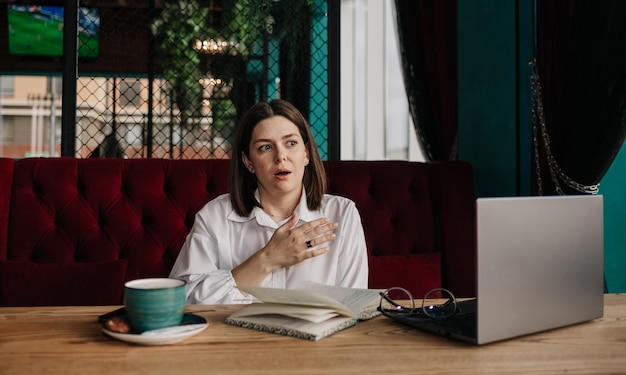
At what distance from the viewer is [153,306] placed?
871mm

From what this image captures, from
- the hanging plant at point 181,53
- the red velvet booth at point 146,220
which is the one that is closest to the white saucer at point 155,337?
the red velvet booth at point 146,220

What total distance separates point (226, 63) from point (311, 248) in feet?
8.12

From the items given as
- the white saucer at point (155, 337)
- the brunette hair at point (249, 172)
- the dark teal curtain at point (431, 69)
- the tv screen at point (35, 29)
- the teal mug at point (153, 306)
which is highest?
the tv screen at point (35, 29)

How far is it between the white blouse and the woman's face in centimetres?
11

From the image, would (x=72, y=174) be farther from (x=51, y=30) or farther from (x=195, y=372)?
(x=51, y=30)

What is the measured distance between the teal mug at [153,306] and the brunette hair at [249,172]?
2.70 ft

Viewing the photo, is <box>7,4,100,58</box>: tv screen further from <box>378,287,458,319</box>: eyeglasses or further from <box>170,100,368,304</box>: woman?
<box>378,287,458,319</box>: eyeglasses

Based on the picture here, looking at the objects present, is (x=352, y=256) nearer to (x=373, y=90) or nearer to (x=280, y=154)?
(x=280, y=154)

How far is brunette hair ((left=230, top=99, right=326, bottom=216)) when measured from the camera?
1.75 metres

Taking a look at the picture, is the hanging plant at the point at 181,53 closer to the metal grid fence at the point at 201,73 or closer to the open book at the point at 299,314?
the metal grid fence at the point at 201,73

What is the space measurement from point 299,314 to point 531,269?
386 mm

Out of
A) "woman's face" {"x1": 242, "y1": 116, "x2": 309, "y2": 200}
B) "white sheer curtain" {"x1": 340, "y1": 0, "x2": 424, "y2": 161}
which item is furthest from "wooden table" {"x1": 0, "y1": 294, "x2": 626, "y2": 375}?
"white sheer curtain" {"x1": 340, "y1": 0, "x2": 424, "y2": 161}

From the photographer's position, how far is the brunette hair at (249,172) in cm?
175

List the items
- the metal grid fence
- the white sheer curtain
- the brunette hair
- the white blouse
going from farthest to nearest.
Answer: the white sheer curtain → the metal grid fence → the brunette hair → the white blouse
